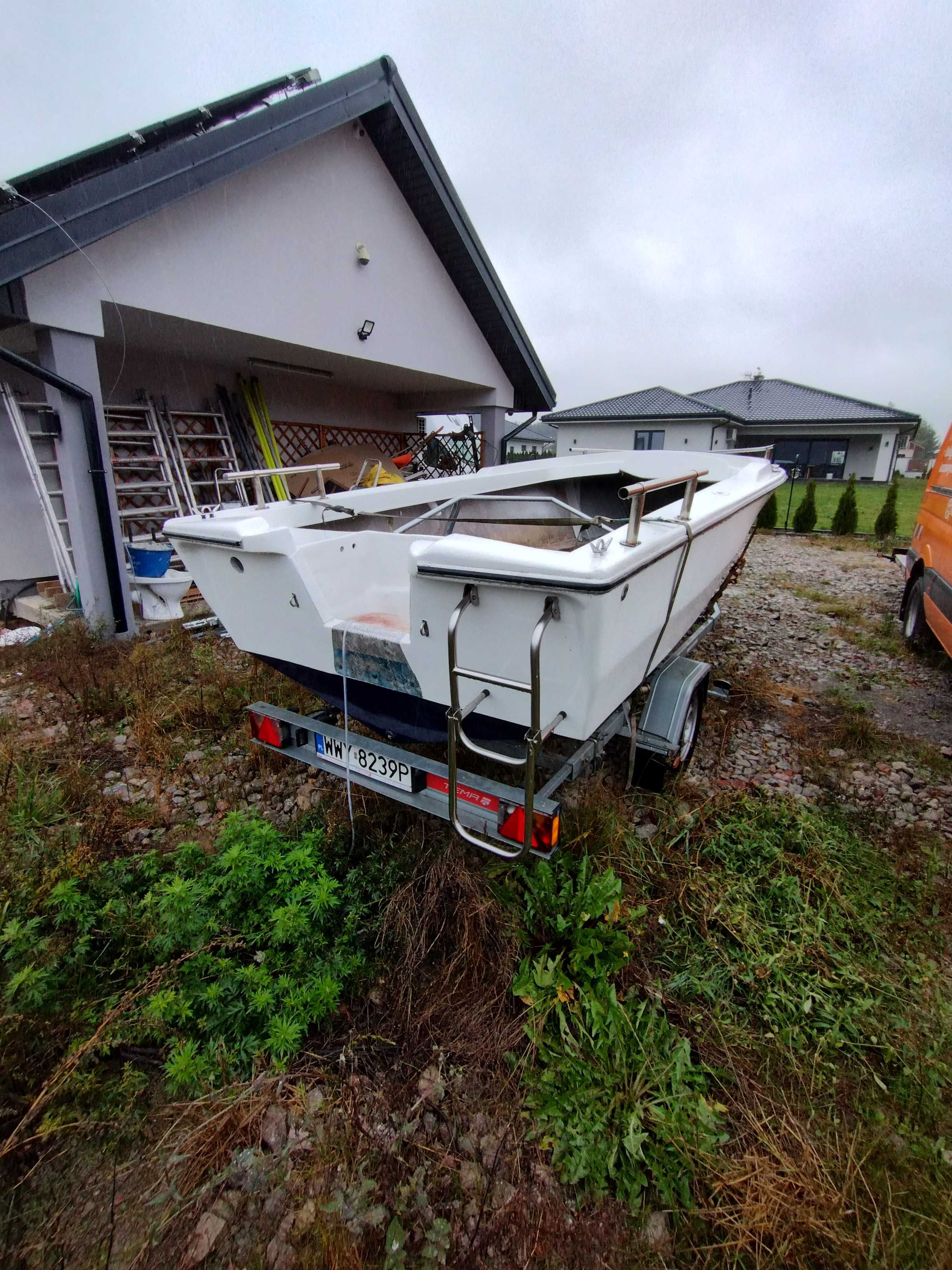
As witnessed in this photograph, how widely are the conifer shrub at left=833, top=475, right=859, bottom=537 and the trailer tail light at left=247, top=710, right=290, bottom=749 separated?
12311 millimetres

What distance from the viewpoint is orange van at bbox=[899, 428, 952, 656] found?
12.2ft

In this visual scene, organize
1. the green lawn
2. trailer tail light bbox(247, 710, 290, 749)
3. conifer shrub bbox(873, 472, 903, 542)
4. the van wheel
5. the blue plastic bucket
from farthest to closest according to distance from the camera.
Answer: the green lawn, conifer shrub bbox(873, 472, 903, 542), the blue plastic bucket, the van wheel, trailer tail light bbox(247, 710, 290, 749)

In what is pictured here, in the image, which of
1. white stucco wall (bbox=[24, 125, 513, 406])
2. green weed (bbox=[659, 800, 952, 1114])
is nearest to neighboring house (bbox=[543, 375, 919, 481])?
white stucco wall (bbox=[24, 125, 513, 406])

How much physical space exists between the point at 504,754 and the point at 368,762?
19.9 inches

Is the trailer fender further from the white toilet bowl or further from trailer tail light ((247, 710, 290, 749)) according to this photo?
the white toilet bowl

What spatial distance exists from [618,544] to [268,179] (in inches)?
229

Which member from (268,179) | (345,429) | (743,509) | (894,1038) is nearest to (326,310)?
(268,179)

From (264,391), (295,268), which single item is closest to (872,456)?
(264,391)

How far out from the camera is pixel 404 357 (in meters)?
6.95

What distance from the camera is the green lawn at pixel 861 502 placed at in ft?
44.2

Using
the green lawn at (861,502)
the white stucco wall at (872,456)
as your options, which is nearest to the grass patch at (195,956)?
the green lawn at (861,502)

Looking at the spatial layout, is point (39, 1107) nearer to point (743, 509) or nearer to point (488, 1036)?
point (488, 1036)

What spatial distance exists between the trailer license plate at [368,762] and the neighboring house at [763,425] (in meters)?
21.8

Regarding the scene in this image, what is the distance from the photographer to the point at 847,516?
1135 cm
